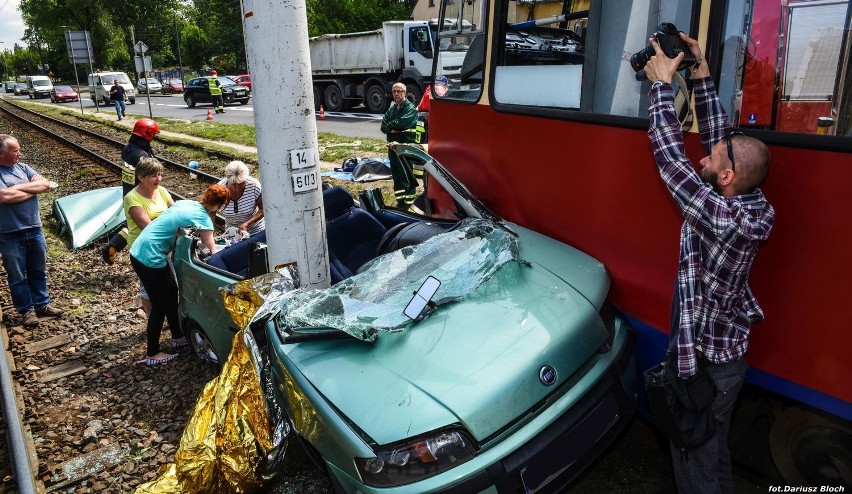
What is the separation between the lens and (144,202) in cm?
487

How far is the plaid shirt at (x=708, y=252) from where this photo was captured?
2.08 meters

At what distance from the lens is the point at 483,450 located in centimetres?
216

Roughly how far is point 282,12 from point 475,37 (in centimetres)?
161

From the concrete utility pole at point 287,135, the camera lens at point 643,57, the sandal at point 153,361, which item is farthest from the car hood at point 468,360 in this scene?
the sandal at point 153,361

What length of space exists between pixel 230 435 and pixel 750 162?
2.66 m

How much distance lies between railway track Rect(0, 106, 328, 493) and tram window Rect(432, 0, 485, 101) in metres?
2.83

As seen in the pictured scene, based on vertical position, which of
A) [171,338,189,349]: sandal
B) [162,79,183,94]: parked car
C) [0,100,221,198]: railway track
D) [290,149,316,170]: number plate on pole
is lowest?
[171,338,189,349]: sandal

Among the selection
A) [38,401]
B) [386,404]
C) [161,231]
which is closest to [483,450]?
[386,404]

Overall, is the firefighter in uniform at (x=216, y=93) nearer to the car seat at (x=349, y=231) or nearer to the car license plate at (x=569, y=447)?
the car seat at (x=349, y=231)

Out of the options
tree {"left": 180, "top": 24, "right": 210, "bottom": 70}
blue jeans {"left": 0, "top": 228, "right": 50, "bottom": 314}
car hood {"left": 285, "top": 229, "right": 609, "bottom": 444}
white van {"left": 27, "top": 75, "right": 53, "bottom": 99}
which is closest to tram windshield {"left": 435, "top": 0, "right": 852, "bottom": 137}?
car hood {"left": 285, "top": 229, "right": 609, "bottom": 444}

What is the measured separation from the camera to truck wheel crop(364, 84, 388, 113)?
2164 cm

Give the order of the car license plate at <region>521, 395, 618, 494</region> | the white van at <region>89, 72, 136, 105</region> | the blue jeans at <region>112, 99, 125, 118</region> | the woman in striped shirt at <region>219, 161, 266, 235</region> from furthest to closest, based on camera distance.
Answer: the white van at <region>89, 72, 136, 105</region> < the blue jeans at <region>112, 99, 125, 118</region> < the woman in striped shirt at <region>219, 161, 266, 235</region> < the car license plate at <region>521, 395, 618, 494</region>

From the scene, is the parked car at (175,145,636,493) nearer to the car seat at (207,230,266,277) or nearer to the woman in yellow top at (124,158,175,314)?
the car seat at (207,230,266,277)

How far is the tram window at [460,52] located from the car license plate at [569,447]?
94.1 inches
